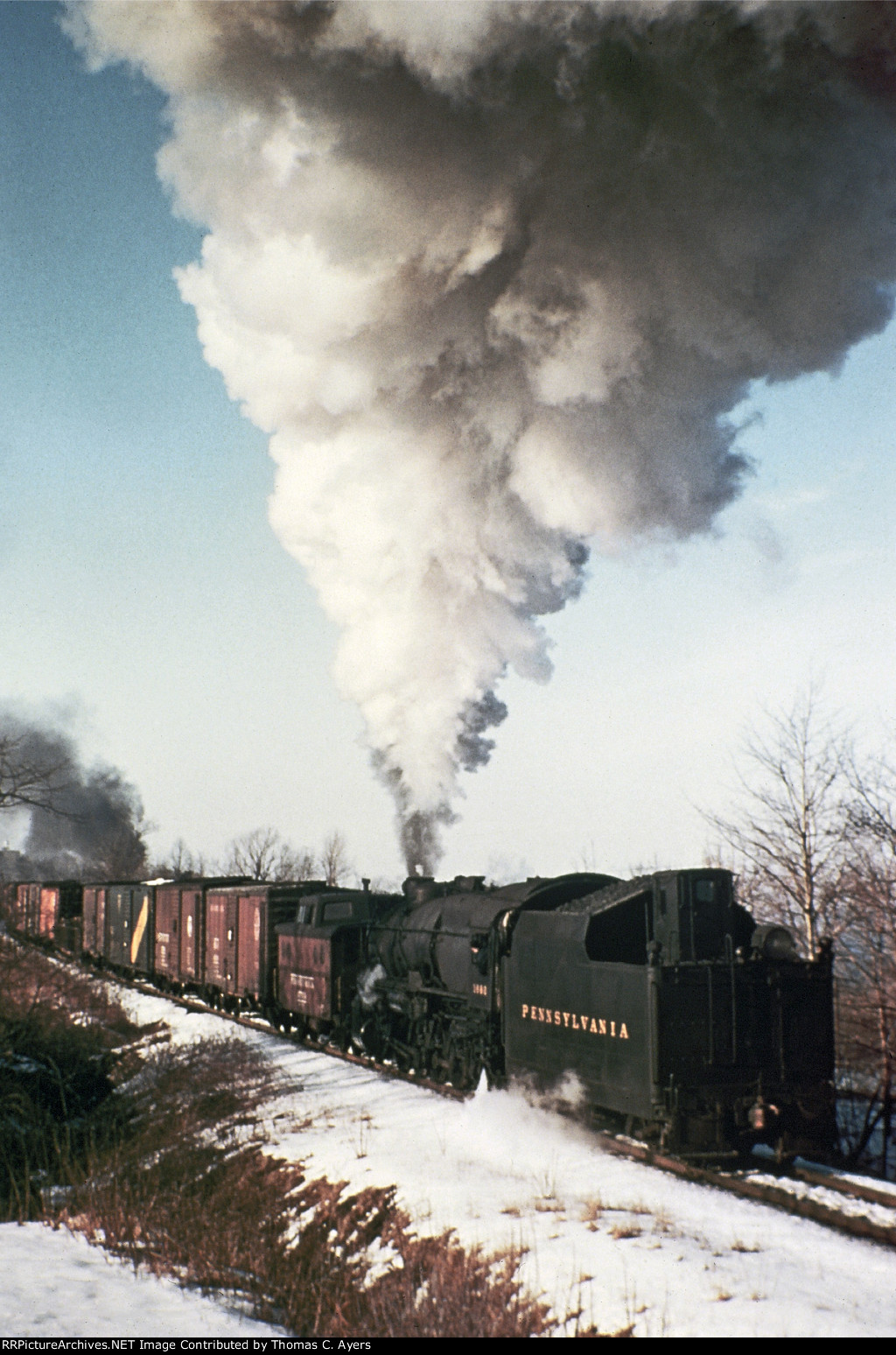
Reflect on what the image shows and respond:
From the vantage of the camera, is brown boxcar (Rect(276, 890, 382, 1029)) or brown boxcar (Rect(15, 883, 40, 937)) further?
brown boxcar (Rect(15, 883, 40, 937))

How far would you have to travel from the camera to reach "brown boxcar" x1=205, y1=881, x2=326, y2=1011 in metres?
21.1

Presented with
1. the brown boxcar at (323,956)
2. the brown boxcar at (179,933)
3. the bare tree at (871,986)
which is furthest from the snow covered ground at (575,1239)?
the brown boxcar at (179,933)

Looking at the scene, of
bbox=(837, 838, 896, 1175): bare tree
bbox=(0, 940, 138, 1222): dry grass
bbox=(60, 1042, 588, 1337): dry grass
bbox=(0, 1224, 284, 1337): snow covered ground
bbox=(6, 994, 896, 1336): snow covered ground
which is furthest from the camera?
bbox=(837, 838, 896, 1175): bare tree

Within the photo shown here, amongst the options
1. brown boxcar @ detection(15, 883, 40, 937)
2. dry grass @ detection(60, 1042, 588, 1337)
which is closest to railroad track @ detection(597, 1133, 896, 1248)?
dry grass @ detection(60, 1042, 588, 1337)

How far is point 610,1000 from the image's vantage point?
1058 cm

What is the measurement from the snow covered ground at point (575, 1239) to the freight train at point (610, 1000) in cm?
79

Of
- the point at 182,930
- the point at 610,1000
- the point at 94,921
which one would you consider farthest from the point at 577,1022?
the point at 94,921

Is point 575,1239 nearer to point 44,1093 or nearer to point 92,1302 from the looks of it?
point 92,1302

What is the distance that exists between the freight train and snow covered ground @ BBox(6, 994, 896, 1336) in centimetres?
79

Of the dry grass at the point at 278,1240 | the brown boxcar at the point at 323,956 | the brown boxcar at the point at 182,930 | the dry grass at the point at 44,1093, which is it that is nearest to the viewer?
the dry grass at the point at 278,1240

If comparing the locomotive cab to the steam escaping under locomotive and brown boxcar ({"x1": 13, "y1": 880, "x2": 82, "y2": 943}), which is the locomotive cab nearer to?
the steam escaping under locomotive

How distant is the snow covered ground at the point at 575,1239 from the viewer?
681 cm

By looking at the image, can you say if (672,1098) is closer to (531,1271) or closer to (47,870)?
(531,1271)

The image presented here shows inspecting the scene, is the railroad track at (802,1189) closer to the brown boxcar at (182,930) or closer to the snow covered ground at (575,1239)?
the snow covered ground at (575,1239)
